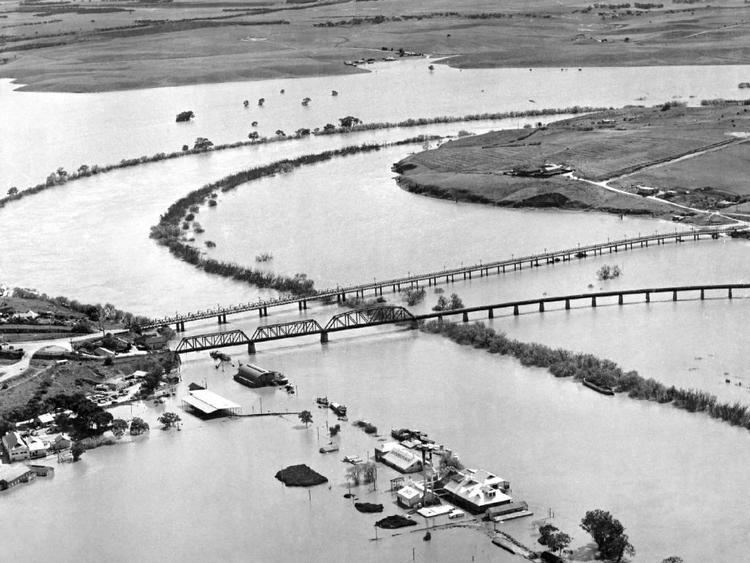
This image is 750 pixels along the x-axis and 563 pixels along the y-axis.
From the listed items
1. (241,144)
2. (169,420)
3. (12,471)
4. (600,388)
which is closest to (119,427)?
(169,420)

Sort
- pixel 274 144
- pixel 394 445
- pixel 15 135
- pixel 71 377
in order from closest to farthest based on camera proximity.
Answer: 1. pixel 394 445
2. pixel 71 377
3. pixel 274 144
4. pixel 15 135

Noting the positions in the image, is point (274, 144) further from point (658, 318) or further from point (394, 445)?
point (394, 445)

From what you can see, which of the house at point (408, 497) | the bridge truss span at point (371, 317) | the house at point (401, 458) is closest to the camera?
the house at point (408, 497)

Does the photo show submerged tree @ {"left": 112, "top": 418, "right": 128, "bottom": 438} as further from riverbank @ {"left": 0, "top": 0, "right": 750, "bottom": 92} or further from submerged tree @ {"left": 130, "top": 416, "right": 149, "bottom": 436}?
riverbank @ {"left": 0, "top": 0, "right": 750, "bottom": 92}

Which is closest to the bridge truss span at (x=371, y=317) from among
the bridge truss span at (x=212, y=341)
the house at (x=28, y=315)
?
the bridge truss span at (x=212, y=341)

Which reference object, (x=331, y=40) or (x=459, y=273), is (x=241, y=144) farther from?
(x=331, y=40)

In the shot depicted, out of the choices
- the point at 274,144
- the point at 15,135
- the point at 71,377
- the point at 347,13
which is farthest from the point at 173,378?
the point at 347,13

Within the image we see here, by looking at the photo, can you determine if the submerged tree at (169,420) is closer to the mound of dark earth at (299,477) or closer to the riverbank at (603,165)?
the mound of dark earth at (299,477)
